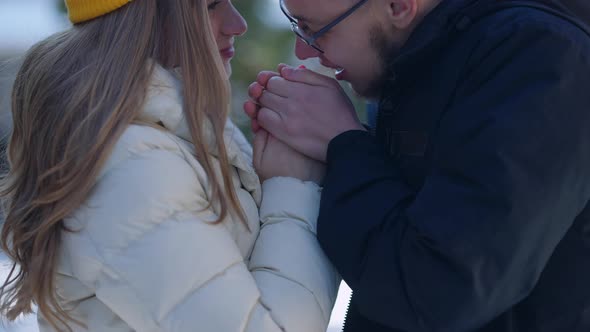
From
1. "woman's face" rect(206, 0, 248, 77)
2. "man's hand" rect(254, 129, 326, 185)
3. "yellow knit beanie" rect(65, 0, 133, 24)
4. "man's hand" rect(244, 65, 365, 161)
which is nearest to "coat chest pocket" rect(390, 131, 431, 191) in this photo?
"man's hand" rect(244, 65, 365, 161)

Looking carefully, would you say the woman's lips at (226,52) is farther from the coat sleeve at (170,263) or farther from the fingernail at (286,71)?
the coat sleeve at (170,263)

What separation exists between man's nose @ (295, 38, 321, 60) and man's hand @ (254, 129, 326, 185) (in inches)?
9.2

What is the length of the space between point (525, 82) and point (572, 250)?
0.36 m

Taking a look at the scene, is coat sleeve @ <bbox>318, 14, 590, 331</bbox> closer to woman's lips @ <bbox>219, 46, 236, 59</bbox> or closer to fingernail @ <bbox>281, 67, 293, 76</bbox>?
fingernail @ <bbox>281, 67, 293, 76</bbox>

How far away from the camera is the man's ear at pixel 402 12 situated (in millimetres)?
1741

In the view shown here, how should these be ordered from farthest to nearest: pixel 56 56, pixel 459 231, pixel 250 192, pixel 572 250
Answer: pixel 250 192 → pixel 56 56 → pixel 572 250 → pixel 459 231

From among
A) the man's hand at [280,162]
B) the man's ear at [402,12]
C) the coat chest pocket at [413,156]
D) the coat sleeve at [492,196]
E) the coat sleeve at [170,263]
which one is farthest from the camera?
the man's hand at [280,162]

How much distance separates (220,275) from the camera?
1522 mm

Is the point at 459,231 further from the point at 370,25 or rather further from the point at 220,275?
the point at 370,25

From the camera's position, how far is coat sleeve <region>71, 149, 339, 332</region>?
1.47m

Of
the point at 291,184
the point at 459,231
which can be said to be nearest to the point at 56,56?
the point at 291,184

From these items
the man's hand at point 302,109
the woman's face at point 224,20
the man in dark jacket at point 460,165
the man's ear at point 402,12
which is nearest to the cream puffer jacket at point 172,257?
the man in dark jacket at point 460,165

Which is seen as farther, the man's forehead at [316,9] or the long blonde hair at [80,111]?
the man's forehead at [316,9]

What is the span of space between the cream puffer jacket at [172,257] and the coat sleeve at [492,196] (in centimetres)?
19
